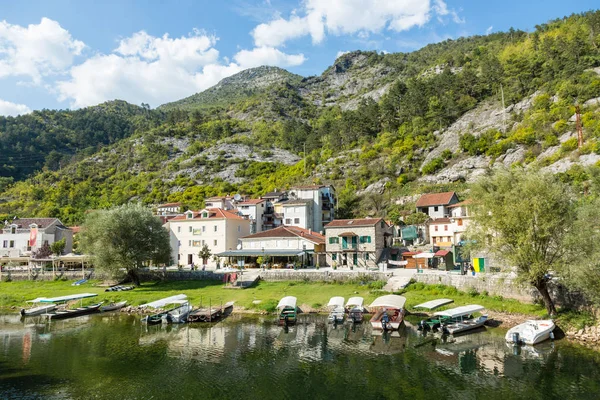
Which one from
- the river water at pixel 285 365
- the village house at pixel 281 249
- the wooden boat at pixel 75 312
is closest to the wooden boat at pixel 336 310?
the river water at pixel 285 365

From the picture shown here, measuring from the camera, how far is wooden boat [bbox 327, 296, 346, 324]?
119 feet

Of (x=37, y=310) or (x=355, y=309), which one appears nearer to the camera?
(x=355, y=309)

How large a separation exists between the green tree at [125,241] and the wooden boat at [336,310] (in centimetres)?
2804

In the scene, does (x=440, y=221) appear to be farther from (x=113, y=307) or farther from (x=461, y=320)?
(x=113, y=307)

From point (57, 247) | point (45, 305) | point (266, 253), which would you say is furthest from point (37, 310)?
point (57, 247)

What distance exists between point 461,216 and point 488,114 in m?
50.7

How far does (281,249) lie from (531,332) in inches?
1558

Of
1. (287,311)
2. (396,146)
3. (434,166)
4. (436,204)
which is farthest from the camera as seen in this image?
(396,146)

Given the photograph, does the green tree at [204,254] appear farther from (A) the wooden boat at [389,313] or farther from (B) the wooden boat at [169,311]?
(A) the wooden boat at [389,313]

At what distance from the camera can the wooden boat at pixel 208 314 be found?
1499 inches

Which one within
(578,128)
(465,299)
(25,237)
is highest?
(578,128)

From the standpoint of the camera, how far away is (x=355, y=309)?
37.2 meters

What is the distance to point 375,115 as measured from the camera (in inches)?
4850

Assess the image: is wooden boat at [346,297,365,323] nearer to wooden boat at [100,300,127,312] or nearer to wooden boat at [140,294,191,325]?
wooden boat at [140,294,191,325]
